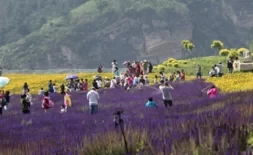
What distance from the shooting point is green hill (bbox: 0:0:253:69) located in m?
172

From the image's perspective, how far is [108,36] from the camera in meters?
176

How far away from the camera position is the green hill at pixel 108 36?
565ft

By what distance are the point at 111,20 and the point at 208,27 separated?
115 feet

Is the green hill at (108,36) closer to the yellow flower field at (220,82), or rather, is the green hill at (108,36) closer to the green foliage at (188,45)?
the green foliage at (188,45)

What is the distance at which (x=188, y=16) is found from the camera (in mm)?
185000

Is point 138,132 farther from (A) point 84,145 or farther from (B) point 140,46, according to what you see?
(B) point 140,46

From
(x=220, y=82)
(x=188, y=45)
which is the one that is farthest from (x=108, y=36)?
(x=220, y=82)

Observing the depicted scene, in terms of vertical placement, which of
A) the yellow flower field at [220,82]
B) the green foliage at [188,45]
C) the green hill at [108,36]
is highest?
the green hill at [108,36]

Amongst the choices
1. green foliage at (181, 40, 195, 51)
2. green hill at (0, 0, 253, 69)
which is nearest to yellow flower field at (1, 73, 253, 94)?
green foliage at (181, 40, 195, 51)

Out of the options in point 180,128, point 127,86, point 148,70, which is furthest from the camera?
point 148,70

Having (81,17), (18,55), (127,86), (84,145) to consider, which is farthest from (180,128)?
(81,17)

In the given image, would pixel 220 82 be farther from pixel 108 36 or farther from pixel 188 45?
pixel 108 36

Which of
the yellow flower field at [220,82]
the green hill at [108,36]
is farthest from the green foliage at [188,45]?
the green hill at [108,36]

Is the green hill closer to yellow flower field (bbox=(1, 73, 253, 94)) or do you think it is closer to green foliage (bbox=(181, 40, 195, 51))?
green foliage (bbox=(181, 40, 195, 51))
